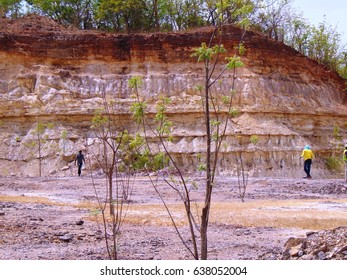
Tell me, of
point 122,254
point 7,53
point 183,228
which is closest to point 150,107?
point 7,53

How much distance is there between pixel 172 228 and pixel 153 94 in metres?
20.6

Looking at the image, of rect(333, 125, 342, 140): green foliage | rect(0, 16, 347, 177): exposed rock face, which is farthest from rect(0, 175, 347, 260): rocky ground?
rect(333, 125, 342, 140): green foliage

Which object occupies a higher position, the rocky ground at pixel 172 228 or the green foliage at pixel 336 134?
the green foliage at pixel 336 134

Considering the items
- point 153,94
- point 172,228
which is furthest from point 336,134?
point 172,228

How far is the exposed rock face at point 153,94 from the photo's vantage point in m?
27.7

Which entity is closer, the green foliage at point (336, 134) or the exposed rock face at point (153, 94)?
the exposed rock face at point (153, 94)

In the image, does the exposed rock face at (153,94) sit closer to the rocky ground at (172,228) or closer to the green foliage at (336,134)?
the green foliage at (336,134)

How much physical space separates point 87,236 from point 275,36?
30949 millimetres

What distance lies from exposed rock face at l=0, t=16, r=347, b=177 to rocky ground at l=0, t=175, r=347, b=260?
415 inches

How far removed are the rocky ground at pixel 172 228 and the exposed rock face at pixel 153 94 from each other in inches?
415

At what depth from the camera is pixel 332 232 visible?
Answer: 7102 millimetres

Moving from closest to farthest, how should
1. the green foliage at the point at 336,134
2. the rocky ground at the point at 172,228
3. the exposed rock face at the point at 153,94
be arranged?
the rocky ground at the point at 172,228
the exposed rock face at the point at 153,94
the green foliage at the point at 336,134

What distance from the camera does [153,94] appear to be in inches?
1176

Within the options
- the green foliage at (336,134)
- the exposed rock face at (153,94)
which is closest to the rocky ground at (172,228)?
the exposed rock face at (153,94)
